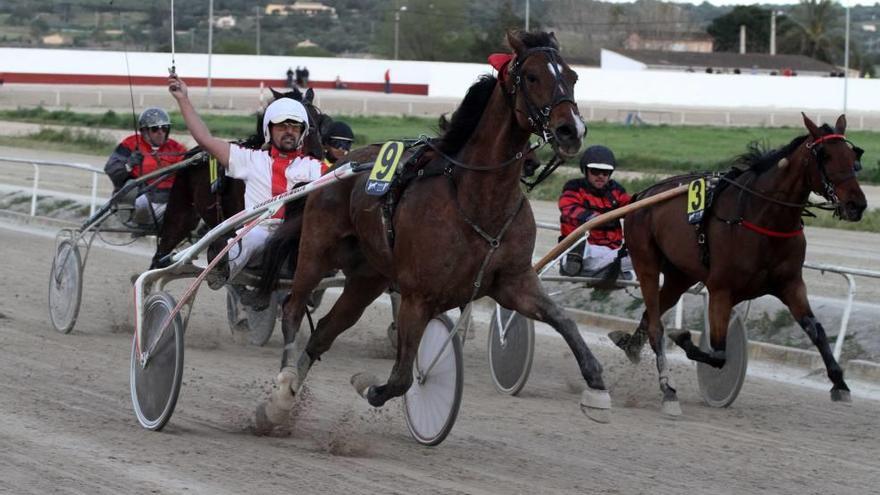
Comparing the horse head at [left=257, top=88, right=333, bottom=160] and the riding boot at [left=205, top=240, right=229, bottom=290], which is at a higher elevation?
the horse head at [left=257, top=88, right=333, bottom=160]

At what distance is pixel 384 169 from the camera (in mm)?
6074

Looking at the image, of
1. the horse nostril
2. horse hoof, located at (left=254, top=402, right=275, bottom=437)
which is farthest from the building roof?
the horse nostril

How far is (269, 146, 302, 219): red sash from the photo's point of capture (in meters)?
7.24

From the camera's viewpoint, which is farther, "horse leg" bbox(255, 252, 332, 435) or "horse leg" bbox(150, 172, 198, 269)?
"horse leg" bbox(150, 172, 198, 269)

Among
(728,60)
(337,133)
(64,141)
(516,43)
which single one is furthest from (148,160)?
(728,60)

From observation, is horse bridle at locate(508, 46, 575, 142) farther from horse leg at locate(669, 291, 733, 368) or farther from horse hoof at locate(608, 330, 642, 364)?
horse hoof at locate(608, 330, 642, 364)

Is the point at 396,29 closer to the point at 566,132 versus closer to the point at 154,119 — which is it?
the point at 154,119

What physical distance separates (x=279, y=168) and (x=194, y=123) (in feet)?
1.69

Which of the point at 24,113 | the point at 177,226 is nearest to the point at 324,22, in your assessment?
the point at 24,113

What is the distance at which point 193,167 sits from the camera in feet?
31.2

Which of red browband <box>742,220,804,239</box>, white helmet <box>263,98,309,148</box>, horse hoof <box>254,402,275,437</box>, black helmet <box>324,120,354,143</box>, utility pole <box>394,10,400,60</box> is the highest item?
utility pole <box>394,10,400,60</box>

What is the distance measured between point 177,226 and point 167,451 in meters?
4.14

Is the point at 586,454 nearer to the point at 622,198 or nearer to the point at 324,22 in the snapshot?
the point at 622,198

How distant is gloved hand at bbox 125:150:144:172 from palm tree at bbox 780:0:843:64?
8756 centimetres
